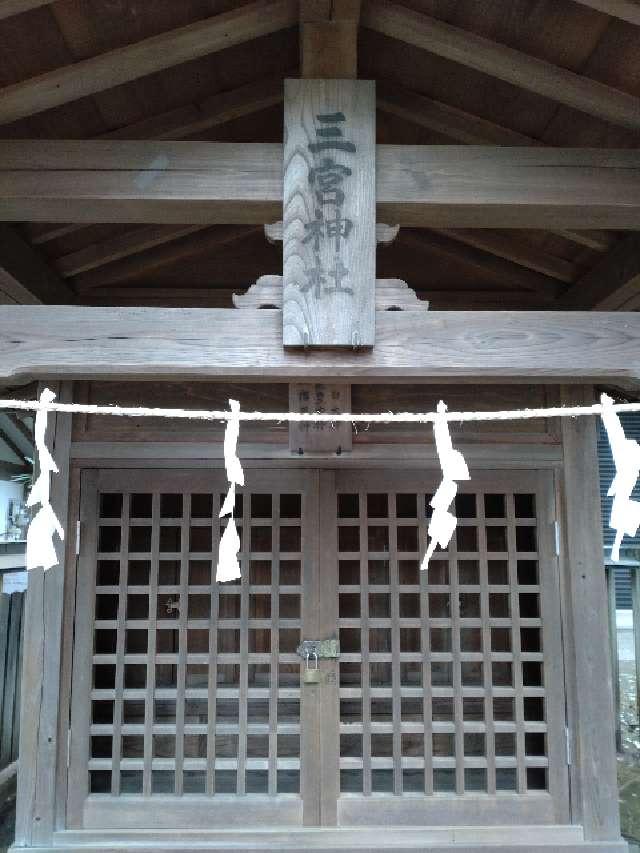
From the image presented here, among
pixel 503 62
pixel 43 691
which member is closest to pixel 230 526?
pixel 503 62

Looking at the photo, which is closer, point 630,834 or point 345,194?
point 345,194

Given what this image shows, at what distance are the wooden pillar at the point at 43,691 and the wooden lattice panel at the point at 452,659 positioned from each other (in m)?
1.64

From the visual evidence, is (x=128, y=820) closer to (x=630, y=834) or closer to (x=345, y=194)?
(x=630, y=834)

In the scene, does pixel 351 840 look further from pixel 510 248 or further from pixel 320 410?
pixel 510 248

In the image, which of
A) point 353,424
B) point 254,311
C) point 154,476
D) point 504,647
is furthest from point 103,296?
point 504,647

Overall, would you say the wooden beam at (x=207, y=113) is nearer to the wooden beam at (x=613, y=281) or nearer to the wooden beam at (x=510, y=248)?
the wooden beam at (x=510, y=248)

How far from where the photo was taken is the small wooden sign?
13.6 ft

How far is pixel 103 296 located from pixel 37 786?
294 cm

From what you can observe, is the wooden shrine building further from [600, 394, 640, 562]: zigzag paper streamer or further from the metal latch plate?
[600, 394, 640, 562]: zigzag paper streamer

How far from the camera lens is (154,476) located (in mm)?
4273

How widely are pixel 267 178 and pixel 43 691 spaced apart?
121 inches

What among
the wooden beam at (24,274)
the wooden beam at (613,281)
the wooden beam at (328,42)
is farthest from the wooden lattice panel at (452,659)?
the wooden beam at (328,42)

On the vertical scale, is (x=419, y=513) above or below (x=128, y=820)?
Answer: above

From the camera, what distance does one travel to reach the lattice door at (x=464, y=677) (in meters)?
4.04
